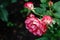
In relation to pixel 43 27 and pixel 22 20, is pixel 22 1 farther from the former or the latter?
pixel 43 27

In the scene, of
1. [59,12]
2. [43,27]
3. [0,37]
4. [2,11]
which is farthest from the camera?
[0,37]

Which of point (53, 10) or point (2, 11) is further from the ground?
point (53, 10)

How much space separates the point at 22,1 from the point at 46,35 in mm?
1454

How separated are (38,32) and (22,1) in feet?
5.30

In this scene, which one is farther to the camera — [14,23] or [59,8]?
[14,23]

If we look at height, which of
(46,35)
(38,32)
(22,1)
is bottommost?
(22,1)

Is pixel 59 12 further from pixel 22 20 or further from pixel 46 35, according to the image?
pixel 22 20

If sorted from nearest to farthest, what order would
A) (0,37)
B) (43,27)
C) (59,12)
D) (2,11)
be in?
(43,27) → (59,12) → (2,11) → (0,37)

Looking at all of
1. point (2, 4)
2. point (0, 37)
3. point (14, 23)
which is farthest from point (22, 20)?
point (2, 4)

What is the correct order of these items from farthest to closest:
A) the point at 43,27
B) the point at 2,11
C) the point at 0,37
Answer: the point at 0,37 → the point at 2,11 → the point at 43,27

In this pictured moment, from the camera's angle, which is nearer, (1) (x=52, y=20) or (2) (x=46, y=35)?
(1) (x=52, y=20)

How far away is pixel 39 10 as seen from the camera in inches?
69.2

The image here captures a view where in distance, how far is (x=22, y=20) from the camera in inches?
125

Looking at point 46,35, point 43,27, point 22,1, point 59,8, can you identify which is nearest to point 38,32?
point 43,27
